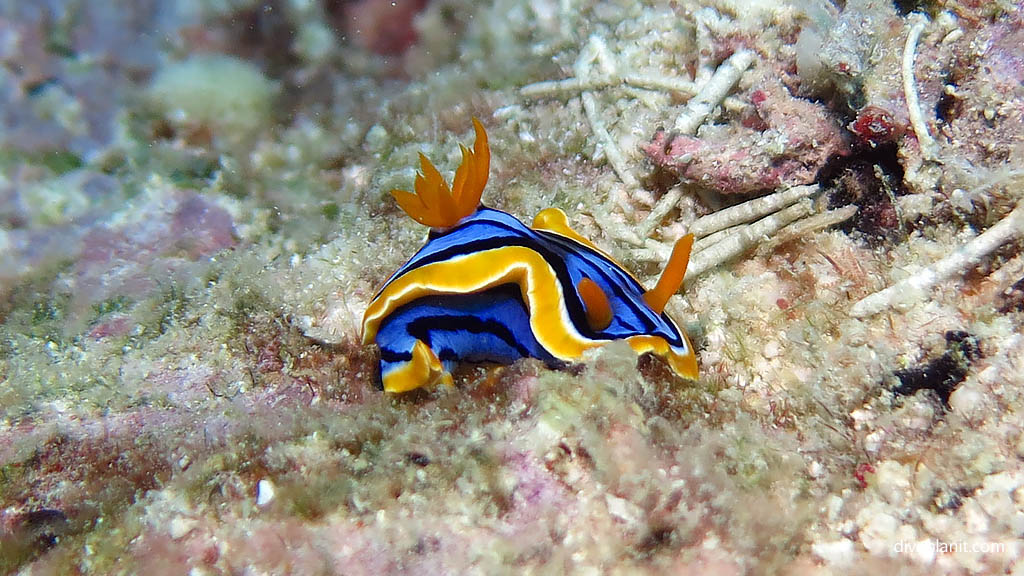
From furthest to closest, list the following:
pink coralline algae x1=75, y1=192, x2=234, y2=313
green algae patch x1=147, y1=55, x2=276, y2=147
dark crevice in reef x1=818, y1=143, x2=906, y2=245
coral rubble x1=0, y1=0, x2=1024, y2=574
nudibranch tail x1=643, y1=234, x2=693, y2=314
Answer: green algae patch x1=147, y1=55, x2=276, y2=147 < pink coralline algae x1=75, y1=192, x2=234, y2=313 < dark crevice in reef x1=818, y1=143, x2=906, y2=245 < nudibranch tail x1=643, y1=234, x2=693, y2=314 < coral rubble x1=0, y1=0, x2=1024, y2=574

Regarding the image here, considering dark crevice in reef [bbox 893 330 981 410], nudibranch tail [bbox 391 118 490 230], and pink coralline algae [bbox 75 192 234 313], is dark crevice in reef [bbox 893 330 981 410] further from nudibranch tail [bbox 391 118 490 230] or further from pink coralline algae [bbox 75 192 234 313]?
pink coralline algae [bbox 75 192 234 313]

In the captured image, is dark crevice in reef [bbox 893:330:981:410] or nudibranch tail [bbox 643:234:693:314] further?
nudibranch tail [bbox 643:234:693:314]

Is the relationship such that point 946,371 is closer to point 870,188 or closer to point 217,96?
point 870,188

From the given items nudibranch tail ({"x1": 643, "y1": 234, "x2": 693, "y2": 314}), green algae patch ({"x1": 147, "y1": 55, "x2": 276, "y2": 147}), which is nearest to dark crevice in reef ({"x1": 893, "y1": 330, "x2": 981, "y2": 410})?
A: nudibranch tail ({"x1": 643, "y1": 234, "x2": 693, "y2": 314})

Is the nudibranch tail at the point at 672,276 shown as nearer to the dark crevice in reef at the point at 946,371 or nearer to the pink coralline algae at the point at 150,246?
the dark crevice in reef at the point at 946,371

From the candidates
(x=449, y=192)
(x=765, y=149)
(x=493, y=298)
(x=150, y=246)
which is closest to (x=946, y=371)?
(x=765, y=149)

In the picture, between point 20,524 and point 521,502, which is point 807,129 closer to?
point 521,502
